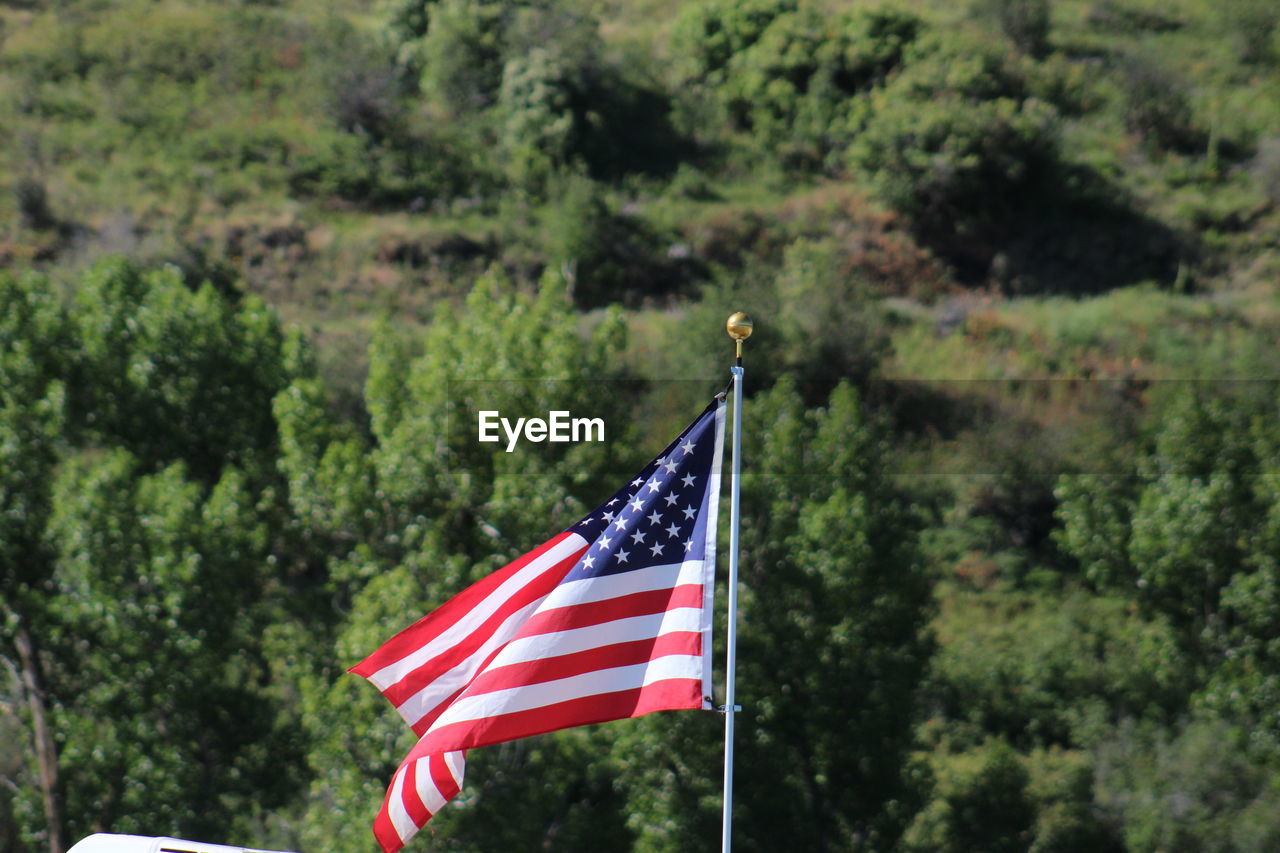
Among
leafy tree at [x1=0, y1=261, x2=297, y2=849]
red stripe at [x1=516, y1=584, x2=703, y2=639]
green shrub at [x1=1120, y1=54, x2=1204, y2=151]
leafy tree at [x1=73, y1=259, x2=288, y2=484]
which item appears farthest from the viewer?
green shrub at [x1=1120, y1=54, x2=1204, y2=151]

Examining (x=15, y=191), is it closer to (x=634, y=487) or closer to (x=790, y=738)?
(x=790, y=738)

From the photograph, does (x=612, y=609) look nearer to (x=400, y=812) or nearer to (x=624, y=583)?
(x=624, y=583)

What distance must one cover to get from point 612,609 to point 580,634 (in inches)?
10.0

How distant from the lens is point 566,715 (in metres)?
7.78

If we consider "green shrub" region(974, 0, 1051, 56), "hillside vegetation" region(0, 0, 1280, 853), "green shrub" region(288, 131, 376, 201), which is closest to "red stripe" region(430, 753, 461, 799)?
"hillside vegetation" region(0, 0, 1280, 853)

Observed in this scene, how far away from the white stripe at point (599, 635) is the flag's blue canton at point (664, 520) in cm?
33

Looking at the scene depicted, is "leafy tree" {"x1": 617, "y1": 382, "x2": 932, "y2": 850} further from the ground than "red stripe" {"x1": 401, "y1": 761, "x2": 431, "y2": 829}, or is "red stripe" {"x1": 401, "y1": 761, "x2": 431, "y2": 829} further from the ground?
"red stripe" {"x1": 401, "y1": 761, "x2": 431, "y2": 829}

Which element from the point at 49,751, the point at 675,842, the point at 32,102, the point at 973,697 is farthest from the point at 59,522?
the point at 32,102

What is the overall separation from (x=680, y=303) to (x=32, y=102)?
27.8 meters

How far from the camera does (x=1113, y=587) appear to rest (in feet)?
74.5

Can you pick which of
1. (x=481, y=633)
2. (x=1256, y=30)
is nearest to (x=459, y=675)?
(x=481, y=633)

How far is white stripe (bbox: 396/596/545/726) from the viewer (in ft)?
26.2

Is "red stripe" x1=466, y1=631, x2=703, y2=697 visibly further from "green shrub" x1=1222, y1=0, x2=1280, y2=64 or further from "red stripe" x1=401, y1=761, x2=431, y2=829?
"green shrub" x1=1222, y1=0, x2=1280, y2=64

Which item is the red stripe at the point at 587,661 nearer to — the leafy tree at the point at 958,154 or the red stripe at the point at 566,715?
the red stripe at the point at 566,715
